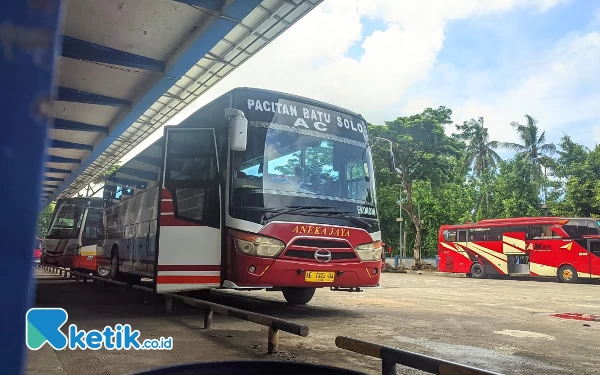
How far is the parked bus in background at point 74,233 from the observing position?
57.1 feet

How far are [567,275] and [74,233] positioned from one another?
66.8 feet

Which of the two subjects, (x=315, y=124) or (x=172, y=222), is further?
(x=315, y=124)

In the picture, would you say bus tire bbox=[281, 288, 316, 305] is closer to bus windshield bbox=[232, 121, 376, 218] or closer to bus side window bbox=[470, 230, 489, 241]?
bus windshield bbox=[232, 121, 376, 218]

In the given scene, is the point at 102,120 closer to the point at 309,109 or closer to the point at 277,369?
the point at 309,109

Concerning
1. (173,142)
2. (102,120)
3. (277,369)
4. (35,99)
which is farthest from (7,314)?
(102,120)

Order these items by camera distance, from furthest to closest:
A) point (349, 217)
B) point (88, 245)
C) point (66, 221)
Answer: point (66, 221) → point (88, 245) → point (349, 217)

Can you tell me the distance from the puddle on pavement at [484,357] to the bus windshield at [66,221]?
15.9 metres

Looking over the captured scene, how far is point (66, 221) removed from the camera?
18.7 meters

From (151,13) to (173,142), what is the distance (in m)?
2.34

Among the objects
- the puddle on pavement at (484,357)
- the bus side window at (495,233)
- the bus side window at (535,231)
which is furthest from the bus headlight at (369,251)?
the bus side window at (495,233)

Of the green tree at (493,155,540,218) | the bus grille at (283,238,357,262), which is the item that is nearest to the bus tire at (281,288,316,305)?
the bus grille at (283,238,357,262)

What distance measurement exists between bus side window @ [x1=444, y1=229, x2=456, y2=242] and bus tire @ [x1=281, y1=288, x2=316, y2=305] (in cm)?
1895

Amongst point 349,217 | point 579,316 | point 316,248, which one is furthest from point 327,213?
point 579,316

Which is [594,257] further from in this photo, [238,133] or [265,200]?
[238,133]
